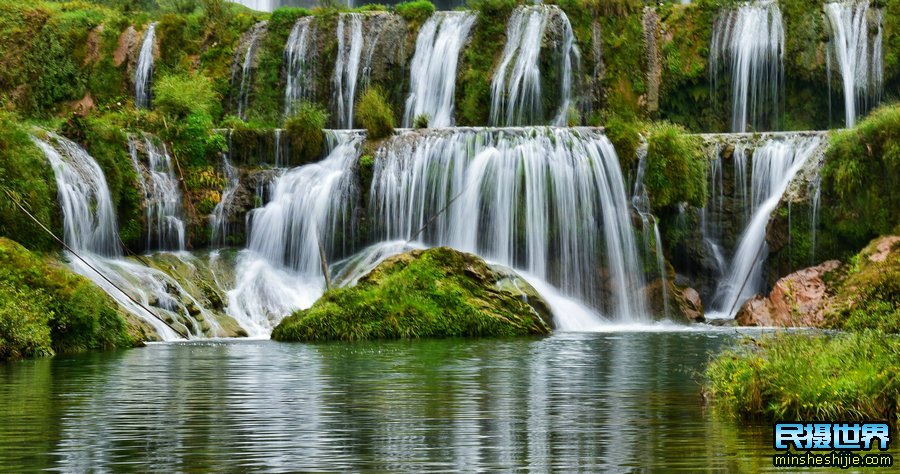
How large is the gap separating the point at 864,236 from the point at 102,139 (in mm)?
21129

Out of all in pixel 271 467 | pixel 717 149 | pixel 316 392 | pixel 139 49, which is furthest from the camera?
pixel 139 49

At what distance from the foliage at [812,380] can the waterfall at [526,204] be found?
20664 millimetres

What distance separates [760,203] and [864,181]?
3.03 meters

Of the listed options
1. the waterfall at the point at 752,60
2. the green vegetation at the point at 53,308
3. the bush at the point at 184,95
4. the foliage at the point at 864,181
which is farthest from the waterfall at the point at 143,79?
the foliage at the point at 864,181

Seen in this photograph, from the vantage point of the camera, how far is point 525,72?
141 feet

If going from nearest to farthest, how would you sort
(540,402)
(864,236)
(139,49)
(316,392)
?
(540,402)
(316,392)
(864,236)
(139,49)

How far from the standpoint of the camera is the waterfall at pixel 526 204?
33.9 meters

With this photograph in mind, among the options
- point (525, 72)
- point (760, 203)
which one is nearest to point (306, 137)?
point (525, 72)

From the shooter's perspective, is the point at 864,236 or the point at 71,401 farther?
the point at 864,236

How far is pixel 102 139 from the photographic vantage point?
111 ft

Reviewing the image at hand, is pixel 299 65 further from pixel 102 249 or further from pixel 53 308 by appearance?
pixel 53 308

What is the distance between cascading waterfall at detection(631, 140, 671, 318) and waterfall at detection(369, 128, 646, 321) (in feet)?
1.39

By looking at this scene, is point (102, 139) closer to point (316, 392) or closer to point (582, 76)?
point (582, 76)

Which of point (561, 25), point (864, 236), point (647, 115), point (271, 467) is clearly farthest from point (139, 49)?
point (271, 467)
